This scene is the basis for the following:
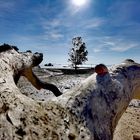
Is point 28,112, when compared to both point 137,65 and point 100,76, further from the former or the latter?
point 137,65

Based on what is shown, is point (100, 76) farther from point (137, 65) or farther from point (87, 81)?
point (137, 65)

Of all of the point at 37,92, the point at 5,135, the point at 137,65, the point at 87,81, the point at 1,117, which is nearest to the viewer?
the point at 5,135

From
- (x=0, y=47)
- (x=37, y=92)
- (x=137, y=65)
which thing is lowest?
(x=37, y=92)

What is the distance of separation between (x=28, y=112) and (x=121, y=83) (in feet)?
5.41

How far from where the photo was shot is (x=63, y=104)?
3057mm

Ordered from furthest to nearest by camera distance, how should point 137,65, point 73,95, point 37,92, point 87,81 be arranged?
point 37,92, point 137,65, point 87,81, point 73,95

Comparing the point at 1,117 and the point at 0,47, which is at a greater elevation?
the point at 0,47

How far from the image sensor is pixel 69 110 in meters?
2.97

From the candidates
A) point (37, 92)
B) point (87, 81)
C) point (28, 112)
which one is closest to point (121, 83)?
point (87, 81)

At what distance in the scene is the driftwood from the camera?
260 cm

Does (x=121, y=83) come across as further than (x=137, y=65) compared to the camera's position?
No

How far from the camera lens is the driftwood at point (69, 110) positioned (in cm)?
260

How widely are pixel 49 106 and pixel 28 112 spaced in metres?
0.30

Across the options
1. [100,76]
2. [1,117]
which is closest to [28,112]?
[1,117]
